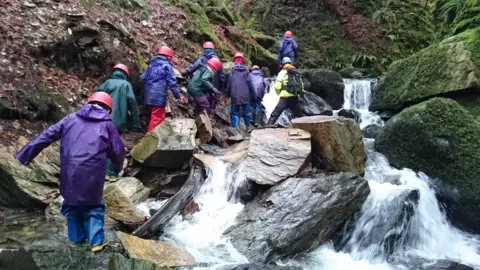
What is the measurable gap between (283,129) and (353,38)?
14827 mm

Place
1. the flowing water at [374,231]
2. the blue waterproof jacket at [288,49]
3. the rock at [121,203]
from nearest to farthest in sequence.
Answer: the rock at [121,203] → the flowing water at [374,231] → the blue waterproof jacket at [288,49]

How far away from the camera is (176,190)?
7.77 m

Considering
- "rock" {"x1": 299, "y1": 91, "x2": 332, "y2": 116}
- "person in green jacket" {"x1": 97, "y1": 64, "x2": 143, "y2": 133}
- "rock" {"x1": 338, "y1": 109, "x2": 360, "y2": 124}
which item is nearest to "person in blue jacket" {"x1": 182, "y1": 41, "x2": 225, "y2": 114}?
"person in green jacket" {"x1": 97, "y1": 64, "x2": 143, "y2": 133}

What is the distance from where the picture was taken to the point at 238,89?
35.8ft

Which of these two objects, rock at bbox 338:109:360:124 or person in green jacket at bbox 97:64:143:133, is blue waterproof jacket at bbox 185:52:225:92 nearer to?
person in green jacket at bbox 97:64:143:133

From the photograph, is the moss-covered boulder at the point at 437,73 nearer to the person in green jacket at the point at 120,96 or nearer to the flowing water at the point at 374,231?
the flowing water at the point at 374,231

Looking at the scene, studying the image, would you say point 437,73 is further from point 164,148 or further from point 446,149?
point 164,148

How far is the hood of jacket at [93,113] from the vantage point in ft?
16.1

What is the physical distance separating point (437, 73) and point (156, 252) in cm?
960

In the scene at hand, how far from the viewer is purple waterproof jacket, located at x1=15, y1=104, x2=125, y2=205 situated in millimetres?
4707

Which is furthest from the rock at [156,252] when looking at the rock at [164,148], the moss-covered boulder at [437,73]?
the moss-covered boulder at [437,73]

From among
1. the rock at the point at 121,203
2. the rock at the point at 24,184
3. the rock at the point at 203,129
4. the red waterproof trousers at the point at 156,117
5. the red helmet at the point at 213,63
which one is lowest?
the rock at the point at 121,203

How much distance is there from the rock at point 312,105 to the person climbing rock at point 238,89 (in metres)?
3.46

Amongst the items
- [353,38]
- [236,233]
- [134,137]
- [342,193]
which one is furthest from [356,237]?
[353,38]
